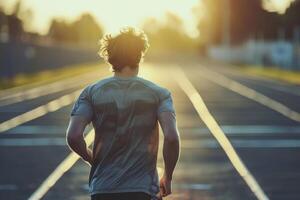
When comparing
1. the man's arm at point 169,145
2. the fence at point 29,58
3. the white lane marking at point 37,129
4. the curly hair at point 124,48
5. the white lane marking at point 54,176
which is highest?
the curly hair at point 124,48

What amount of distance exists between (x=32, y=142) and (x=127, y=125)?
1268cm

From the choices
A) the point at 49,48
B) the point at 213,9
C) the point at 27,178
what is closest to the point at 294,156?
the point at 27,178

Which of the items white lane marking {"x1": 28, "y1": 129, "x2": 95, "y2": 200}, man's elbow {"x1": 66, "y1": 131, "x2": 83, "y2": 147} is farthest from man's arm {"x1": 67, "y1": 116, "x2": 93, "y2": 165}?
white lane marking {"x1": 28, "y1": 129, "x2": 95, "y2": 200}

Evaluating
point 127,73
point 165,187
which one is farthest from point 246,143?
point 127,73

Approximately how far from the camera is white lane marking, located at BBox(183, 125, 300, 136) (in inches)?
748

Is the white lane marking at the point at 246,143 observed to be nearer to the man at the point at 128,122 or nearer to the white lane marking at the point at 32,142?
the white lane marking at the point at 32,142

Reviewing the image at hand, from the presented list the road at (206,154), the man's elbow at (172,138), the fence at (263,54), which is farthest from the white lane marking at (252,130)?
the fence at (263,54)

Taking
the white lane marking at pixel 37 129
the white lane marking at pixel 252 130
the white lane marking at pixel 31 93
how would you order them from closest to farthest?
the white lane marking at pixel 252 130
the white lane marking at pixel 37 129
the white lane marking at pixel 31 93

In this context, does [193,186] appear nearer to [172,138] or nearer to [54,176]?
[54,176]

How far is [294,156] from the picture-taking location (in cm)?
1494

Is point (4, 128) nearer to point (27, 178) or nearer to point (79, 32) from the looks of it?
point (27, 178)

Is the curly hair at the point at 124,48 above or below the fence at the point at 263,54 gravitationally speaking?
above

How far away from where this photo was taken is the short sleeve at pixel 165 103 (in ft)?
15.9

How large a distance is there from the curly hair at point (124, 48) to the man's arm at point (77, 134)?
33cm
